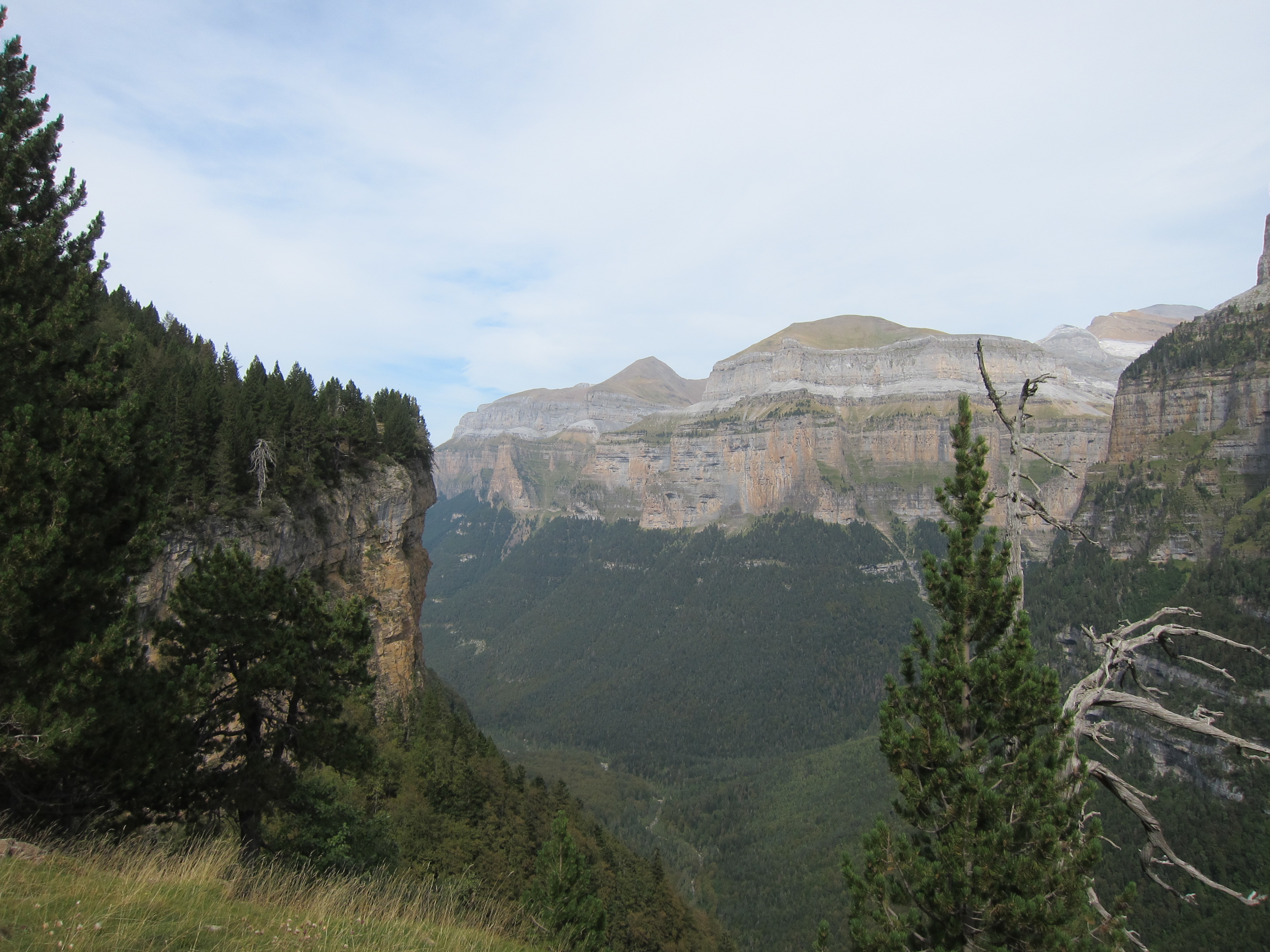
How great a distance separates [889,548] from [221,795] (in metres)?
167

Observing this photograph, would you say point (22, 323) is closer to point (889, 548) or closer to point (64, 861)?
point (64, 861)

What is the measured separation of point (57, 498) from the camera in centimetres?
888

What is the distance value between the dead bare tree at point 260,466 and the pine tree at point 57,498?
20.3 meters

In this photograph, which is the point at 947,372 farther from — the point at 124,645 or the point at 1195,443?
the point at 124,645

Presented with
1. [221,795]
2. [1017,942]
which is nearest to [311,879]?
[221,795]

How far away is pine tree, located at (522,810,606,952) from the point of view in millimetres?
19156

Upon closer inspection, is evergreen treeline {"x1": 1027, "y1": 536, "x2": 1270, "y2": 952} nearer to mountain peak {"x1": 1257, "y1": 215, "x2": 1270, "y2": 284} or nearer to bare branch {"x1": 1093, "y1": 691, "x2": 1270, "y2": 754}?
bare branch {"x1": 1093, "y1": 691, "x2": 1270, "y2": 754}

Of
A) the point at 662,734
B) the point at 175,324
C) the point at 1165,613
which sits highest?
the point at 175,324

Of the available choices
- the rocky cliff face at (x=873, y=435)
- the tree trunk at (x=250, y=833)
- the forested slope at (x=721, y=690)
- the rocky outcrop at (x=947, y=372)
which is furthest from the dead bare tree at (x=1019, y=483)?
the rocky outcrop at (x=947, y=372)

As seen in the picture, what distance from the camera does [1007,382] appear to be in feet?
557

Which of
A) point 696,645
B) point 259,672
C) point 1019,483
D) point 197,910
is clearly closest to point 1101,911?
point 1019,483

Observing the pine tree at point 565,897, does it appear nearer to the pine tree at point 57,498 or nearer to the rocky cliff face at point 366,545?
the pine tree at point 57,498

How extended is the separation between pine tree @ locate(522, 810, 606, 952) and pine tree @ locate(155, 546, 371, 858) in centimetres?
926

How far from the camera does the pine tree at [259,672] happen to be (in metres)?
12.2
